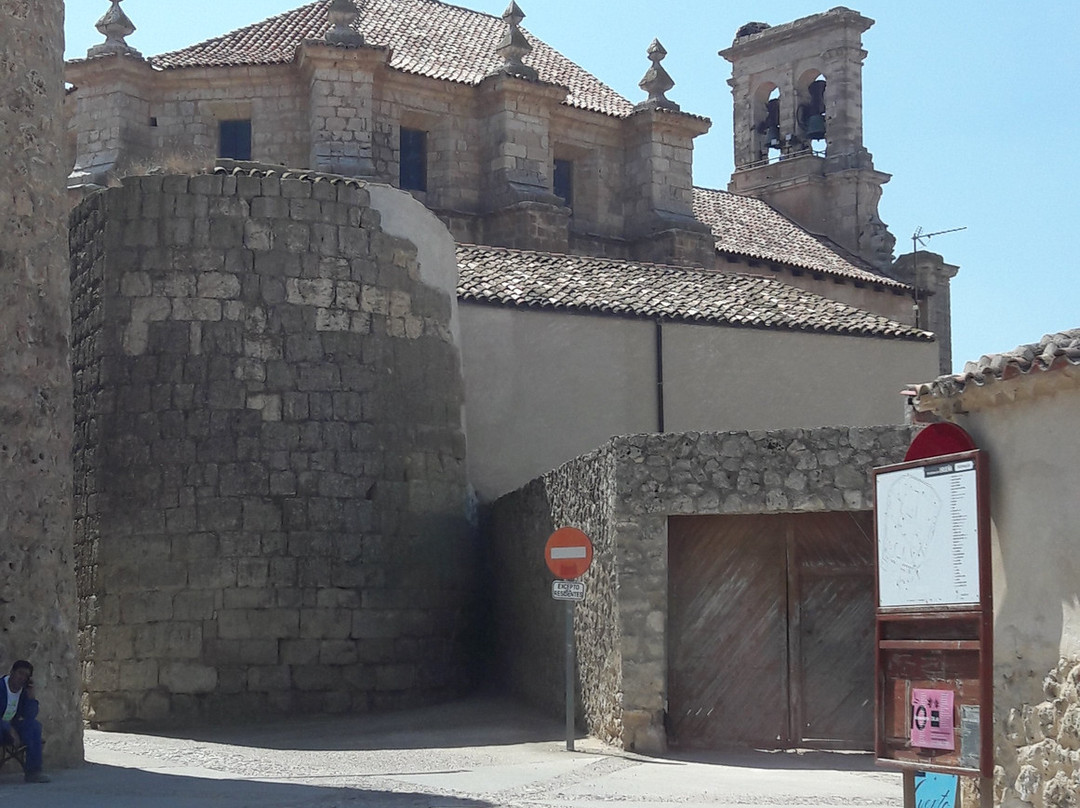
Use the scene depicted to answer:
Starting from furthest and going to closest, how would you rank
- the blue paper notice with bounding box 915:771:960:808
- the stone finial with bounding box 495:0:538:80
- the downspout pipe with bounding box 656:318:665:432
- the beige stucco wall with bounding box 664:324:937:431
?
1. the stone finial with bounding box 495:0:538:80
2. the beige stucco wall with bounding box 664:324:937:431
3. the downspout pipe with bounding box 656:318:665:432
4. the blue paper notice with bounding box 915:771:960:808

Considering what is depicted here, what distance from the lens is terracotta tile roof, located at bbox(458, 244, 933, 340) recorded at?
21.0 metres

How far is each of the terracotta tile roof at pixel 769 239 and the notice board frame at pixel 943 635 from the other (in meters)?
28.1

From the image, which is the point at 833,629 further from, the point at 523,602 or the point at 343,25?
the point at 343,25

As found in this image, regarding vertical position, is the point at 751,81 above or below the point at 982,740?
above

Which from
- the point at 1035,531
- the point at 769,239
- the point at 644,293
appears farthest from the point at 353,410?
the point at 769,239

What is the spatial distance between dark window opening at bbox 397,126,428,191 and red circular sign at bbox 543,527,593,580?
2113 centimetres

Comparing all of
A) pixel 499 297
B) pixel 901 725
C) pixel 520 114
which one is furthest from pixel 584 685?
pixel 520 114

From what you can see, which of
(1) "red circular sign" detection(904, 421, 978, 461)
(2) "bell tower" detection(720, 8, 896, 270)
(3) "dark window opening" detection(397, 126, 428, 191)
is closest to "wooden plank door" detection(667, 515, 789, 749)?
(1) "red circular sign" detection(904, 421, 978, 461)

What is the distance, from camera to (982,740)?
7973mm

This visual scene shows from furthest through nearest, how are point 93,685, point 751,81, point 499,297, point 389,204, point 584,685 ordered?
point 751,81
point 499,297
point 389,204
point 93,685
point 584,685

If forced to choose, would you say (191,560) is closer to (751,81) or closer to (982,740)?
(982,740)

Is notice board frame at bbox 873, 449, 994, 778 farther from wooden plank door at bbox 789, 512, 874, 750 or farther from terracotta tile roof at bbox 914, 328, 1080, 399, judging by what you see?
wooden plank door at bbox 789, 512, 874, 750

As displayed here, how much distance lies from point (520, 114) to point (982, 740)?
26412mm

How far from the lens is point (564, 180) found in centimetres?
3550
